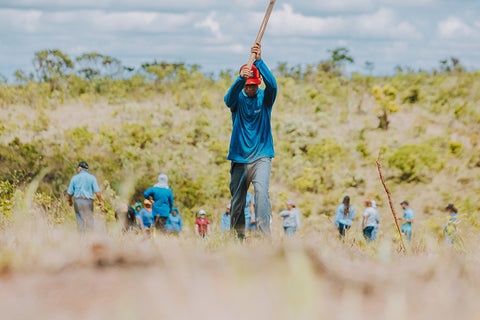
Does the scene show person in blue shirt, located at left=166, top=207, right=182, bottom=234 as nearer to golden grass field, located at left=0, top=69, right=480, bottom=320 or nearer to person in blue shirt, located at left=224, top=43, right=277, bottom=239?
golden grass field, located at left=0, top=69, right=480, bottom=320

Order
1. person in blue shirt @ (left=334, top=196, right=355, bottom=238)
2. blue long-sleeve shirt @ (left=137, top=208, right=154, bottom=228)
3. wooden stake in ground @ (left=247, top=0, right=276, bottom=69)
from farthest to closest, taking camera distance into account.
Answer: person in blue shirt @ (left=334, top=196, right=355, bottom=238), blue long-sleeve shirt @ (left=137, top=208, right=154, bottom=228), wooden stake in ground @ (left=247, top=0, right=276, bottom=69)

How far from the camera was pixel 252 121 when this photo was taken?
5734mm

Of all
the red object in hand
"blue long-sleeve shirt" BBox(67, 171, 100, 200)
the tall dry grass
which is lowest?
"blue long-sleeve shirt" BBox(67, 171, 100, 200)

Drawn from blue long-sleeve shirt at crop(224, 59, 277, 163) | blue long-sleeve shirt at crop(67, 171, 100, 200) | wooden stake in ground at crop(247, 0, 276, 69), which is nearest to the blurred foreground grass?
blue long-sleeve shirt at crop(224, 59, 277, 163)

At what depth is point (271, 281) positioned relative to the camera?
2258 millimetres

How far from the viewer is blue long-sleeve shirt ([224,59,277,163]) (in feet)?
18.4

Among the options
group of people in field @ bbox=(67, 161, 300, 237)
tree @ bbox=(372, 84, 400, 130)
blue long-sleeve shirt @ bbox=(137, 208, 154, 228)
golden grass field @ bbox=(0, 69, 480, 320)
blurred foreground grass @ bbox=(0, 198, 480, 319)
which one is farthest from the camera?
tree @ bbox=(372, 84, 400, 130)

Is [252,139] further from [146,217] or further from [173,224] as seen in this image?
[173,224]

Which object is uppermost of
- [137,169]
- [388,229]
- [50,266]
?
[50,266]

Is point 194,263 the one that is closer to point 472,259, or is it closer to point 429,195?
point 472,259

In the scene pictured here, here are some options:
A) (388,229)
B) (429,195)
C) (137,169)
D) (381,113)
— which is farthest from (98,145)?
(381,113)

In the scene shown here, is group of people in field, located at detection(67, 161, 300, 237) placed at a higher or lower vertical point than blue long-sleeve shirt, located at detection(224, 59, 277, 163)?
lower

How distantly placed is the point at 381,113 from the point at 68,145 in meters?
15.8

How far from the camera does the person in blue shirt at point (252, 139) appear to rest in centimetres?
554
